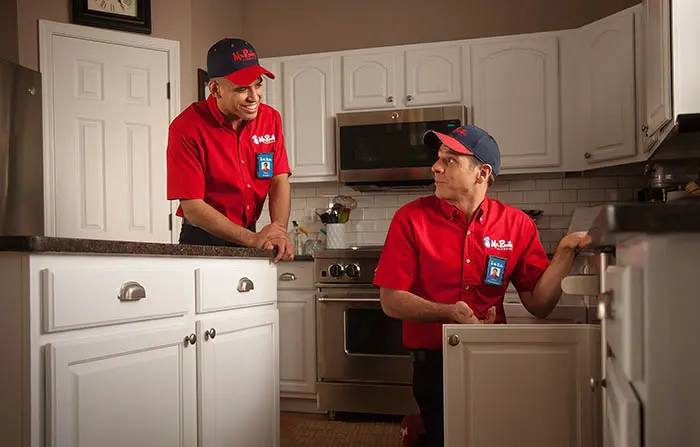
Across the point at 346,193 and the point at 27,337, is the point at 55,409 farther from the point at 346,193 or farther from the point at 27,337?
the point at 346,193

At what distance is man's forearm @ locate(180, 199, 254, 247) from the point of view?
88.3 inches

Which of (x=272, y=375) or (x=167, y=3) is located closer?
(x=272, y=375)

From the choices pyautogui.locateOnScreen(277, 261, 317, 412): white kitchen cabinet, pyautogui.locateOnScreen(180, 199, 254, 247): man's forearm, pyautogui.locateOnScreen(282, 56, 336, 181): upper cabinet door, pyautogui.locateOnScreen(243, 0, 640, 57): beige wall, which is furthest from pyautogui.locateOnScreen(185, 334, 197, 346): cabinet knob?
pyautogui.locateOnScreen(243, 0, 640, 57): beige wall

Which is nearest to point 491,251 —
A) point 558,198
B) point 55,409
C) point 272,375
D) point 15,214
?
point 272,375

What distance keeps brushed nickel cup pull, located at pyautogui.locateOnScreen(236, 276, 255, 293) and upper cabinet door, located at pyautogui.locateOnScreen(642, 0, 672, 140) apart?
5.98ft

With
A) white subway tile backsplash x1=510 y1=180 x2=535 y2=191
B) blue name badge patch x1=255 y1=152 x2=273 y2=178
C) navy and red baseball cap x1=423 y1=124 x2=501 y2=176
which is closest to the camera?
navy and red baseball cap x1=423 y1=124 x2=501 y2=176

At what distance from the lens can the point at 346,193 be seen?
14.8 feet

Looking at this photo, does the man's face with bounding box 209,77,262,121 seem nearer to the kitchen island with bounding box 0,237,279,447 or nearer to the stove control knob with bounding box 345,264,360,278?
the kitchen island with bounding box 0,237,279,447

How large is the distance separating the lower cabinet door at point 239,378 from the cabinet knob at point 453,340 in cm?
74

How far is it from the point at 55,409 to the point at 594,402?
119 cm

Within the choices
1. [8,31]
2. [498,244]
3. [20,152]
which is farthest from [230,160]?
[8,31]

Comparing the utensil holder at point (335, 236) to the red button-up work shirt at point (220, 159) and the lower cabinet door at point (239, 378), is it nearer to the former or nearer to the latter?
the red button-up work shirt at point (220, 159)

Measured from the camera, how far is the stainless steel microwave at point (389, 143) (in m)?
3.93

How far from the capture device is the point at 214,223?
2.24 meters
